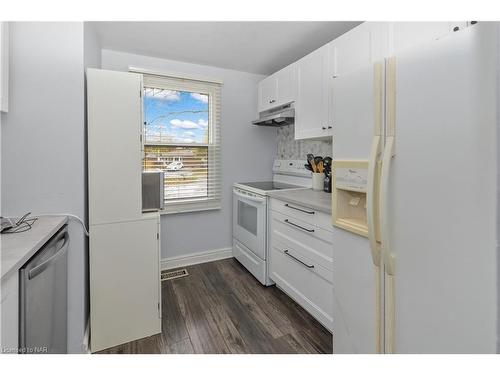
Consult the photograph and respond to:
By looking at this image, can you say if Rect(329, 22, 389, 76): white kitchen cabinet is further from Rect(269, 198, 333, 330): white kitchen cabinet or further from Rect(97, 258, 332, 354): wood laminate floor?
Rect(97, 258, 332, 354): wood laminate floor

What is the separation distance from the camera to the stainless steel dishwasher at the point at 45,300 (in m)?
0.89

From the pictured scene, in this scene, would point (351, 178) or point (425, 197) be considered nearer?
point (425, 197)

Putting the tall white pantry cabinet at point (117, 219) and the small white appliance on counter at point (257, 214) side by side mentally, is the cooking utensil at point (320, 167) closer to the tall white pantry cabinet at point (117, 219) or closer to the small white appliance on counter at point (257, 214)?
the small white appliance on counter at point (257, 214)

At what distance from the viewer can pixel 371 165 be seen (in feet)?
3.33

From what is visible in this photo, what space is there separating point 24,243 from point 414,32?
218 cm

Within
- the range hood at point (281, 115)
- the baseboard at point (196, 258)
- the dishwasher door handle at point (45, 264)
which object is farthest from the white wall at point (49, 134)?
the range hood at point (281, 115)

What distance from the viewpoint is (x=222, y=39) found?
7.23 ft

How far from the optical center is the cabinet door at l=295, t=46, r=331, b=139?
202 centimetres

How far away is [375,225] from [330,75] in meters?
Result: 1.42

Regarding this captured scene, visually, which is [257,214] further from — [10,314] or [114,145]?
[10,314]

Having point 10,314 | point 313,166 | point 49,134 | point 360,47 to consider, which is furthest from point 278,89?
point 10,314
